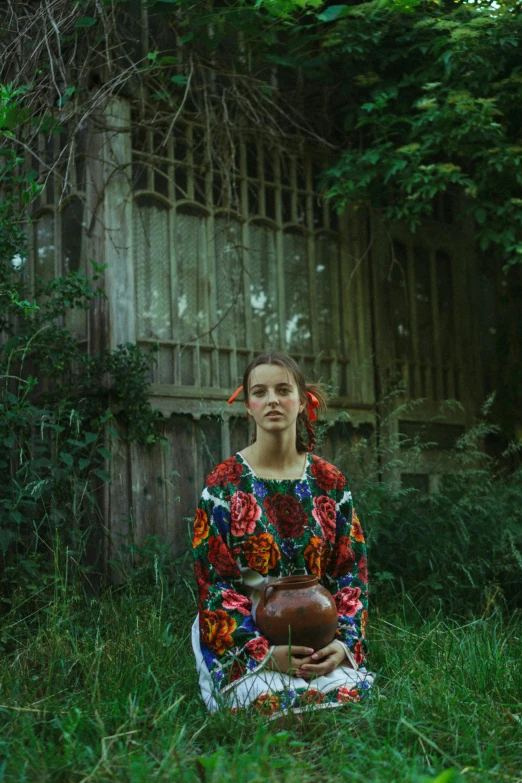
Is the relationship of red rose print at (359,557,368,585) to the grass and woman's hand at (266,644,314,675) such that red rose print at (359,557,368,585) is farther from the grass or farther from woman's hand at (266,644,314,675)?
woman's hand at (266,644,314,675)

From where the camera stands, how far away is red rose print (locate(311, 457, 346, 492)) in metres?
3.46

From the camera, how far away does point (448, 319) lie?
24.2 ft

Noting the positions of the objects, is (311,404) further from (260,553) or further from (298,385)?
(260,553)

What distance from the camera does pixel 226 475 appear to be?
333 cm

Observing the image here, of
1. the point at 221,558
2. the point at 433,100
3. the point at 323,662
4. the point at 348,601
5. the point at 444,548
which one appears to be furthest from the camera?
the point at 433,100

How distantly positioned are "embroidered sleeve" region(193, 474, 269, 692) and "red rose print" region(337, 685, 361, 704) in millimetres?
300

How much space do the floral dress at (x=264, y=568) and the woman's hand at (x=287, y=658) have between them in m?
0.03

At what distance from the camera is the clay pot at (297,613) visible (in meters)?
2.97

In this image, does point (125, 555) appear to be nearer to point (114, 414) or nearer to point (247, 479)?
point (114, 414)

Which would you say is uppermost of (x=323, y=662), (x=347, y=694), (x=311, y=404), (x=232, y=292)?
(x=232, y=292)

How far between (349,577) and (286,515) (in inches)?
14.1

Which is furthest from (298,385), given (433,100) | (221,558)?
(433,100)

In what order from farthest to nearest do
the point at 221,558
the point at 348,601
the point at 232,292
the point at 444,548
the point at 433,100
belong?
the point at 232,292 < the point at 433,100 < the point at 444,548 < the point at 348,601 < the point at 221,558

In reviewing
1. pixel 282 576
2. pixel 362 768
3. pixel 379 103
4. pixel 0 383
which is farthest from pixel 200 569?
pixel 379 103
